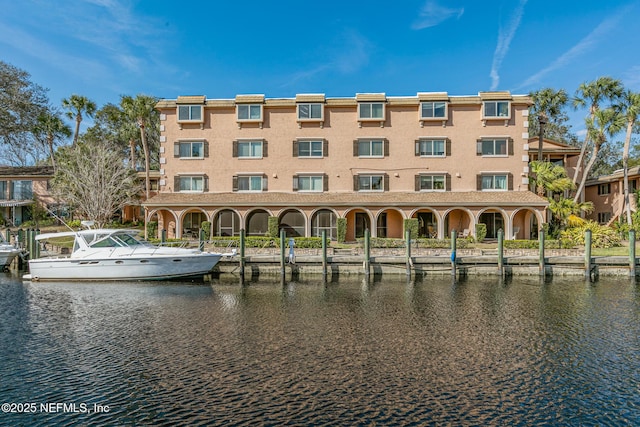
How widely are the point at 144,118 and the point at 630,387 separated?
4226 cm

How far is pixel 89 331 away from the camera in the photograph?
1321 cm

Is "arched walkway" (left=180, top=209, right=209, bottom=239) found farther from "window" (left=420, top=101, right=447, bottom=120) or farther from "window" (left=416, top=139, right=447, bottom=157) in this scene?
"window" (left=420, top=101, right=447, bottom=120)

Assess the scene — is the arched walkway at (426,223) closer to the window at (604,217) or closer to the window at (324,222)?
the window at (324,222)

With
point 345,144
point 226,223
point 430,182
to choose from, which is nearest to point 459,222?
point 430,182

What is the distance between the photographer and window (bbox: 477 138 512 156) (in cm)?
3403

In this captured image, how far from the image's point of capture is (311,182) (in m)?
34.8

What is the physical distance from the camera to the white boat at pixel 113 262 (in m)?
21.5

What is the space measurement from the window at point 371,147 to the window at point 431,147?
282 cm

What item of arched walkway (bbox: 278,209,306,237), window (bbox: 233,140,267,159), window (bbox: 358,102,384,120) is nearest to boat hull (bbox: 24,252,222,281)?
arched walkway (bbox: 278,209,306,237)

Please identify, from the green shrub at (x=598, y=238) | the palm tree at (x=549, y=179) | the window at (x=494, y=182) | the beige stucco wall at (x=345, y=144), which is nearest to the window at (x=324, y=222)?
the beige stucco wall at (x=345, y=144)

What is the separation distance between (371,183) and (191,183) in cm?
1575

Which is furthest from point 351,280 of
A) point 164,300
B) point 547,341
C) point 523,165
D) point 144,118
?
point 144,118

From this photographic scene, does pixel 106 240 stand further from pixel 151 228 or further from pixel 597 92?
pixel 597 92

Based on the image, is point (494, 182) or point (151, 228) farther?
point (494, 182)
